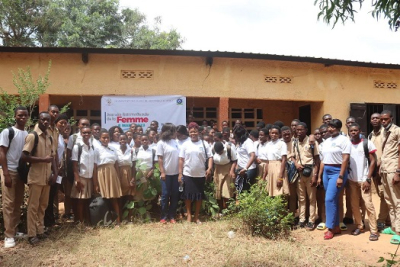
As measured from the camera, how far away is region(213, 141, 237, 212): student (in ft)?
18.6

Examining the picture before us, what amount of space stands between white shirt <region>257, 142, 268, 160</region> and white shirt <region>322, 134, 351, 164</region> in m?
0.98

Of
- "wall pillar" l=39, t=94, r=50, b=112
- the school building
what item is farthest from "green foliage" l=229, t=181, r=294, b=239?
"wall pillar" l=39, t=94, r=50, b=112

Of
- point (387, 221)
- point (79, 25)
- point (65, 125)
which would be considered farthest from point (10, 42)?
point (387, 221)

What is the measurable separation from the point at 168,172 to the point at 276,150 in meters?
1.68

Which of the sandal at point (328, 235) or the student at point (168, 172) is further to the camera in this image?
the student at point (168, 172)

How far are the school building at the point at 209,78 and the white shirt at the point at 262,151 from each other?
3098mm

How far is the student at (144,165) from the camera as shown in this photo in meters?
5.56

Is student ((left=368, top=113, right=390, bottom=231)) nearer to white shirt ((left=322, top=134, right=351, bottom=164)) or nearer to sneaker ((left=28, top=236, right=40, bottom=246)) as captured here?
white shirt ((left=322, top=134, right=351, bottom=164))

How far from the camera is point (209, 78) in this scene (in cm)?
888

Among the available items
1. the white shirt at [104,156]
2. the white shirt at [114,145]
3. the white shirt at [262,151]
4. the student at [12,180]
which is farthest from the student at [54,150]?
the white shirt at [262,151]

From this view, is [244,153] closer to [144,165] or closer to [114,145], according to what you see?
[144,165]

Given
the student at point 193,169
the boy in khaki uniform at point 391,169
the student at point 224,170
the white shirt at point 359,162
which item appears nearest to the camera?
the boy in khaki uniform at point 391,169

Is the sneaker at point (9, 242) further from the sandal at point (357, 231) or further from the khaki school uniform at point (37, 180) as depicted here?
the sandal at point (357, 231)

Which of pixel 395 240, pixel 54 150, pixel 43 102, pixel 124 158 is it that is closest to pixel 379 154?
pixel 395 240
